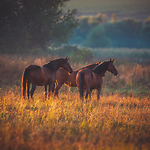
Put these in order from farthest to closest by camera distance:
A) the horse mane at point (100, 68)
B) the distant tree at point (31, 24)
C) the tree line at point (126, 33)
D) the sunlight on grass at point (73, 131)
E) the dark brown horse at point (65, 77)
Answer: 1. the tree line at point (126, 33)
2. the distant tree at point (31, 24)
3. the dark brown horse at point (65, 77)
4. the horse mane at point (100, 68)
5. the sunlight on grass at point (73, 131)

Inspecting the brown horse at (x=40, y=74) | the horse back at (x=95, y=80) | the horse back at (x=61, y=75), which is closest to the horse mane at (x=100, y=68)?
the horse back at (x=95, y=80)

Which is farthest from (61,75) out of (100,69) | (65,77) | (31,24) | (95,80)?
(31,24)

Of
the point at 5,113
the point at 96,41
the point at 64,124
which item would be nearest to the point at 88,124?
the point at 64,124

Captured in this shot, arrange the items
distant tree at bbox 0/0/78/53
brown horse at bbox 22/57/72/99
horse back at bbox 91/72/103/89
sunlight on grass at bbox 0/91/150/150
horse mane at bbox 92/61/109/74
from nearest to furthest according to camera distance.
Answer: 1. sunlight on grass at bbox 0/91/150/150
2. brown horse at bbox 22/57/72/99
3. horse back at bbox 91/72/103/89
4. horse mane at bbox 92/61/109/74
5. distant tree at bbox 0/0/78/53

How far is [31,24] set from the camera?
21484mm

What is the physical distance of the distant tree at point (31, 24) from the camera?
64.1 feet

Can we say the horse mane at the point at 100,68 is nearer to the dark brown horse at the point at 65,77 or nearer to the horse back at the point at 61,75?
the dark brown horse at the point at 65,77

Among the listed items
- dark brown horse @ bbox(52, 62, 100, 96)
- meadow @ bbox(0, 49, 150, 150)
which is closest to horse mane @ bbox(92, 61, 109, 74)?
dark brown horse @ bbox(52, 62, 100, 96)

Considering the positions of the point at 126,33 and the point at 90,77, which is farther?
the point at 126,33

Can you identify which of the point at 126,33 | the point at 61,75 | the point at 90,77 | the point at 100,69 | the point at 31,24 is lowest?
the point at 90,77

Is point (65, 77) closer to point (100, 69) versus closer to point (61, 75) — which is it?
point (61, 75)

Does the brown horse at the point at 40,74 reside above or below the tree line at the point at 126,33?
below

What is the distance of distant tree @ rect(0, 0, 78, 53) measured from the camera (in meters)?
19.5

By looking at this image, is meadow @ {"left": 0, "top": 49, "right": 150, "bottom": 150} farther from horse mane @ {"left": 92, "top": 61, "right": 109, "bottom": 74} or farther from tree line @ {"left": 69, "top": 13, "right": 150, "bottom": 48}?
tree line @ {"left": 69, "top": 13, "right": 150, "bottom": 48}
